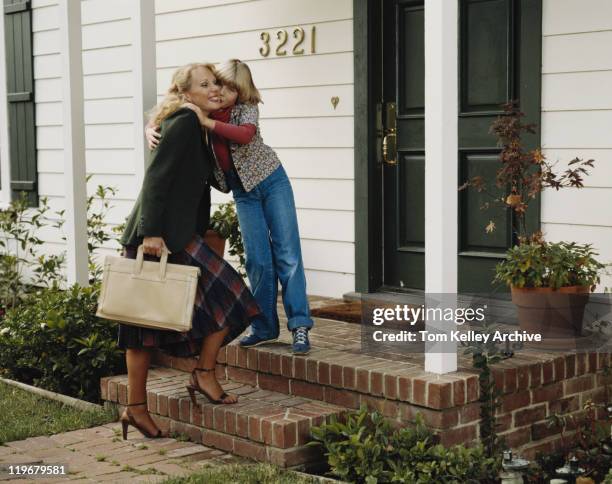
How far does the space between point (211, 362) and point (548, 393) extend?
165cm

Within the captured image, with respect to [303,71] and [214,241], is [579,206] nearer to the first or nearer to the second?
[214,241]

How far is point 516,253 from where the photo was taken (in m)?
4.89

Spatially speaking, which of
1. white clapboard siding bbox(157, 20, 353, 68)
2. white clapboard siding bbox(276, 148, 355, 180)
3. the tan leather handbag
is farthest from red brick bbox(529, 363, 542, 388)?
white clapboard siding bbox(157, 20, 353, 68)

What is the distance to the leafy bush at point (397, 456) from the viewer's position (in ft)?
13.2

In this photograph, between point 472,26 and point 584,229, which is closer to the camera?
point 584,229

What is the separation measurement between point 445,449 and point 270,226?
1417 mm

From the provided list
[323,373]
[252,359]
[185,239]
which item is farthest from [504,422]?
[185,239]

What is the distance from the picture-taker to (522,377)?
457 centimetres

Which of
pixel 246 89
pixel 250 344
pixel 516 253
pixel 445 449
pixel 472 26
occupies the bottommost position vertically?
pixel 445 449

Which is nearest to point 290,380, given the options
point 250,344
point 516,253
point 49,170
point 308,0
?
point 250,344

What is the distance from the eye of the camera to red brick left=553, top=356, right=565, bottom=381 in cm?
474

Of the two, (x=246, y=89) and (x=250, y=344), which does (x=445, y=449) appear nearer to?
(x=250, y=344)

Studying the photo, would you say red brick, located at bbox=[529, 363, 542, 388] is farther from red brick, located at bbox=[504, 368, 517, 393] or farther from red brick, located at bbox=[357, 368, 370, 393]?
red brick, located at bbox=[357, 368, 370, 393]

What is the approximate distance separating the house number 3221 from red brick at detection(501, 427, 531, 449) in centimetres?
317
